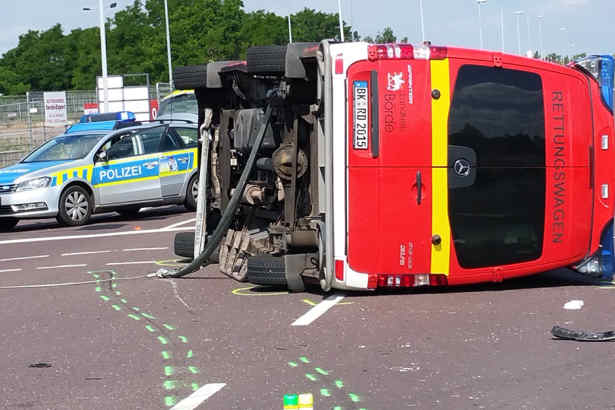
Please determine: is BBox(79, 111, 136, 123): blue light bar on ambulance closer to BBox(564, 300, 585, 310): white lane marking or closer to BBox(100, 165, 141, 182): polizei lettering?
BBox(100, 165, 141, 182): polizei lettering

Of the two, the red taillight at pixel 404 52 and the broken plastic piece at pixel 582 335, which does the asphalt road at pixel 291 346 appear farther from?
the red taillight at pixel 404 52

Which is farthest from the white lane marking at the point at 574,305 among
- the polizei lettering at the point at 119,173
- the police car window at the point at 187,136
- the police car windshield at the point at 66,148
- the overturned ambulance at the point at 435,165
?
the police car windshield at the point at 66,148

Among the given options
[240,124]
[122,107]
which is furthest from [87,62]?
[240,124]

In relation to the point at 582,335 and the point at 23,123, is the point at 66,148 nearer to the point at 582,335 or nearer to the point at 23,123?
the point at 582,335

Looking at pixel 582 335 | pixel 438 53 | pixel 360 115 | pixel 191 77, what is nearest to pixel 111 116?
pixel 191 77

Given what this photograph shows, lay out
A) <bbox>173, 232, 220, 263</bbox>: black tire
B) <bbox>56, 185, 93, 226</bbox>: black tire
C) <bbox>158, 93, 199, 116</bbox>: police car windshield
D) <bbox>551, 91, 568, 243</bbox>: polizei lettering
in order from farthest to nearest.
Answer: <bbox>158, 93, 199, 116</bbox>: police car windshield < <bbox>56, 185, 93, 226</bbox>: black tire < <bbox>173, 232, 220, 263</bbox>: black tire < <bbox>551, 91, 568, 243</bbox>: polizei lettering

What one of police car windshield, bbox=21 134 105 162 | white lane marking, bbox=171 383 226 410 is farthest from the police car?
white lane marking, bbox=171 383 226 410

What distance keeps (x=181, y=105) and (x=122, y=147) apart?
720 centimetres

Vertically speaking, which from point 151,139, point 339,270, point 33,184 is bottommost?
point 339,270

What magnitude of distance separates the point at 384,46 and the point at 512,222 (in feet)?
6.00

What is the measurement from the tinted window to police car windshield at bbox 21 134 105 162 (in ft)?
36.9

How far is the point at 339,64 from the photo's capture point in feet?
29.2

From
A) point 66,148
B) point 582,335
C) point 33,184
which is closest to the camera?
point 582,335

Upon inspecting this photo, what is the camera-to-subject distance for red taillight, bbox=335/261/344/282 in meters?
8.97
